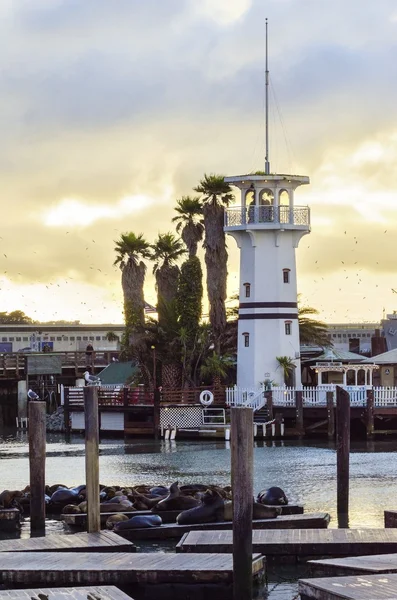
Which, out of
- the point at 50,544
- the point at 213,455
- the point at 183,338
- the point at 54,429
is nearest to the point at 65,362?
the point at 54,429

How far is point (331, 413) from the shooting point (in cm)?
6325

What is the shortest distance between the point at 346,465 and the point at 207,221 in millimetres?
41483

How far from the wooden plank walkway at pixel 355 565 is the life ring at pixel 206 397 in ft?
140

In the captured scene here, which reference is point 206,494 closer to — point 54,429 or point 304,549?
point 304,549

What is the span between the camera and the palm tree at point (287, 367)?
6738cm

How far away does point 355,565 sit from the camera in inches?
912

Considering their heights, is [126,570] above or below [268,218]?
below

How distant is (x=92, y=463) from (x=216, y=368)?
135 feet

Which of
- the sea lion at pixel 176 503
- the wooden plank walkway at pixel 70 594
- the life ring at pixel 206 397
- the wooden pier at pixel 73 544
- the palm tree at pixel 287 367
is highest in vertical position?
the palm tree at pixel 287 367

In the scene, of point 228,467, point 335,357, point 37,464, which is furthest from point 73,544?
point 335,357

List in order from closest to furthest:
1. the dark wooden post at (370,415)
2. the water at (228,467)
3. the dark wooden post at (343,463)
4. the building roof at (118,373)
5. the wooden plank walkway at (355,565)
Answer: the wooden plank walkway at (355,565), the dark wooden post at (343,463), the water at (228,467), the dark wooden post at (370,415), the building roof at (118,373)

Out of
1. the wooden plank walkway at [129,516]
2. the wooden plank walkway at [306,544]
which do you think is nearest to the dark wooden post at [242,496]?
the wooden plank walkway at [306,544]

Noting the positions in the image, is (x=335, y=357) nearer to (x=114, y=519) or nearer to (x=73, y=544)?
A: (x=114, y=519)

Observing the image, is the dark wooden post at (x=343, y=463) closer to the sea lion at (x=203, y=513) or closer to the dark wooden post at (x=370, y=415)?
the sea lion at (x=203, y=513)
